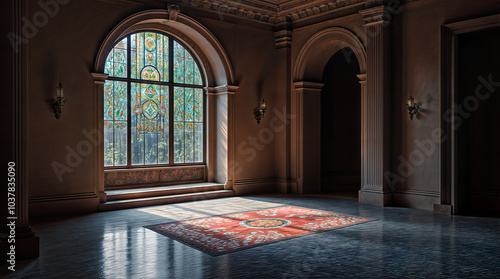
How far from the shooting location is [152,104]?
34.4 ft

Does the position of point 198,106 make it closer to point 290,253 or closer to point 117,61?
point 117,61

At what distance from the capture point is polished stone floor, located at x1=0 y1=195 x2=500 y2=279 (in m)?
4.82

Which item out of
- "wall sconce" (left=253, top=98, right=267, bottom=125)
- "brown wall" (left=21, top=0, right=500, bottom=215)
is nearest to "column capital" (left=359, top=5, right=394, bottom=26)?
"brown wall" (left=21, top=0, right=500, bottom=215)

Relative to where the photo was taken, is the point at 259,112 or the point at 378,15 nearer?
the point at 378,15

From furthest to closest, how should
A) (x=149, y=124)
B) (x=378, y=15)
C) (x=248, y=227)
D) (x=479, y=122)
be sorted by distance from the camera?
1. (x=149, y=124)
2. (x=378, y=15)
3. (x=479, y=122)
4. (x=248, y=227)

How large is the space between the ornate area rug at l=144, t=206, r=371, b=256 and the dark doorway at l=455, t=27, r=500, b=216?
2771 millimetres

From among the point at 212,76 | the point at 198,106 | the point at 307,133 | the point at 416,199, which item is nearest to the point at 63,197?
the point at 198,106

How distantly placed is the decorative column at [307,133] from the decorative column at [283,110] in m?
0.21

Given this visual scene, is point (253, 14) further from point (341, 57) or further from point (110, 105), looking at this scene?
point (110, 105)

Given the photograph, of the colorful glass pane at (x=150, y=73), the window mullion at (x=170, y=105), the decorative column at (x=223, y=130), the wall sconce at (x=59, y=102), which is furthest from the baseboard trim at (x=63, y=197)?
the decorative column at (x=223, y=130)

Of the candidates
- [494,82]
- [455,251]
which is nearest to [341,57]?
[494,82]

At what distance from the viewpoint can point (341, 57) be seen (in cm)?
1283

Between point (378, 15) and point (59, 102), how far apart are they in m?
6.92

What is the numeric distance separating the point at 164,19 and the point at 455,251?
300 inches
